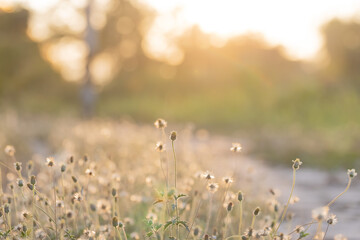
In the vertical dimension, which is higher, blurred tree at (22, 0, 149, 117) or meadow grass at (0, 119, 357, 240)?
blurred tree at (22, 0, 149, 117)

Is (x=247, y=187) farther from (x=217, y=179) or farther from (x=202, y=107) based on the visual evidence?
(x=202, y=107)

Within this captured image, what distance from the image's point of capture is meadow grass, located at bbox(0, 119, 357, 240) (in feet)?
7.25

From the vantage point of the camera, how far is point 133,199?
3.20m

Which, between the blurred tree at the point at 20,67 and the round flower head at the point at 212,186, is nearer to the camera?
the round flower head at the point at 212,186

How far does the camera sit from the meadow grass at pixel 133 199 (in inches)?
87.0

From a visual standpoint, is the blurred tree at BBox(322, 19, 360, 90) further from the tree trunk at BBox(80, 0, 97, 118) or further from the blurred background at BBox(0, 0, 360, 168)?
the tree trunk at BBox(80, 0, 97, 118)

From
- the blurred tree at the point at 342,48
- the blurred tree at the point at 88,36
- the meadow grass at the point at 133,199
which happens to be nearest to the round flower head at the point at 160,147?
the meadow grass at the point at 133,199

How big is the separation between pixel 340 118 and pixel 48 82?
14151mm

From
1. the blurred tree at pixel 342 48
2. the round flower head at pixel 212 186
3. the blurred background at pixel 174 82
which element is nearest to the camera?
the round flower head at pixel 212 186

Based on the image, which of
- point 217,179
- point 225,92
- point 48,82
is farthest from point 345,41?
point 217,179

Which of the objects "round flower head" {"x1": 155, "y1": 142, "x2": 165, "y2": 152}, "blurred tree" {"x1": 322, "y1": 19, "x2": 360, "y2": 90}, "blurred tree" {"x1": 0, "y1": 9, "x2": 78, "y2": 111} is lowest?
"round flower head" {"x1": 155, "y1": 142, "x2": 165, "y2": 152}

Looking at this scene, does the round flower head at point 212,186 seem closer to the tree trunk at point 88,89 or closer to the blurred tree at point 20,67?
the tree trunk at point 88,89

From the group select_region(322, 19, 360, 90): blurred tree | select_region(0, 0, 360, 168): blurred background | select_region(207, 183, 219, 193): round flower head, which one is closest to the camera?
select_region(207, 183, 219, 193): round flower head

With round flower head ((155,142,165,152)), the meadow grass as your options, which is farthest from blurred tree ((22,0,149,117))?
round flower head ((155,142,165,152))
